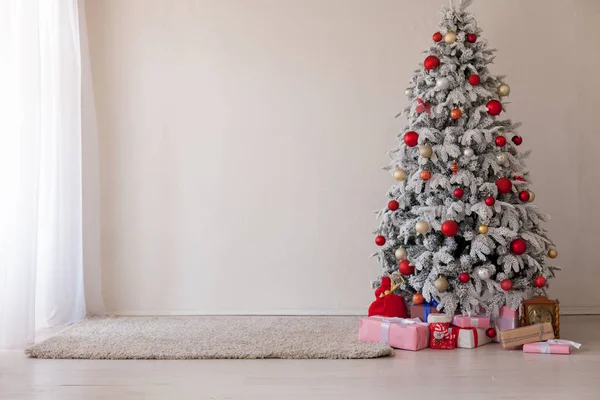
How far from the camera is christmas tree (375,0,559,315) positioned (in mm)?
3283

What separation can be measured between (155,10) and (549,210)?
9.00 ft

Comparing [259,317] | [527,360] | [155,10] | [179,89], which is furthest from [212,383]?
[155,10]

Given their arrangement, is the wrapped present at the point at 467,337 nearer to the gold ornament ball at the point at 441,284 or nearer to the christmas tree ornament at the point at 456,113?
the gold ornament ball at the point at 441,284

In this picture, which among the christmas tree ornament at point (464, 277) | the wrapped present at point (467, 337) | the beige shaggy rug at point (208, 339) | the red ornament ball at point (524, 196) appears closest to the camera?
the beige shaggy rug at point (208, 339)

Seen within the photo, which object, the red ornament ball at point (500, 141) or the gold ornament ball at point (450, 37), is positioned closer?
Result: the red ornament ball at point (500, 141)

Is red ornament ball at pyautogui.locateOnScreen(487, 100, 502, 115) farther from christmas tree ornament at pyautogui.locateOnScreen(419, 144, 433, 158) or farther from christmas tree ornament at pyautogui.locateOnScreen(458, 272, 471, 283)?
christmas tree ornament at pyautogui.locateOnScreen(458, 272, 471, 283)

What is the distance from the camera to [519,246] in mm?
3238

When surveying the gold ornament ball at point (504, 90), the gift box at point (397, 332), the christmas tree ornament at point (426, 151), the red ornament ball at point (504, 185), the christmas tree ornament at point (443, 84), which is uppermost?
the christmas tree ornament at point (443, 84)

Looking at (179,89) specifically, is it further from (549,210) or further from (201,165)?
(549,210)

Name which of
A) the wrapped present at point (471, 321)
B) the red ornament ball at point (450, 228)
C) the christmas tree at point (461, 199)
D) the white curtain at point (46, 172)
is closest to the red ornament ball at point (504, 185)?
the christmas tree at point (461, 199)

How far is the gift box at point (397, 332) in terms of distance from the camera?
3.09 m

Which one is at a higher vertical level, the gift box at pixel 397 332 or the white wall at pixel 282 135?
the white wall at pixel 282 135

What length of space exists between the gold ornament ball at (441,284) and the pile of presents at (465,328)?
0.38ft

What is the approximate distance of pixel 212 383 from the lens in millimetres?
2482
